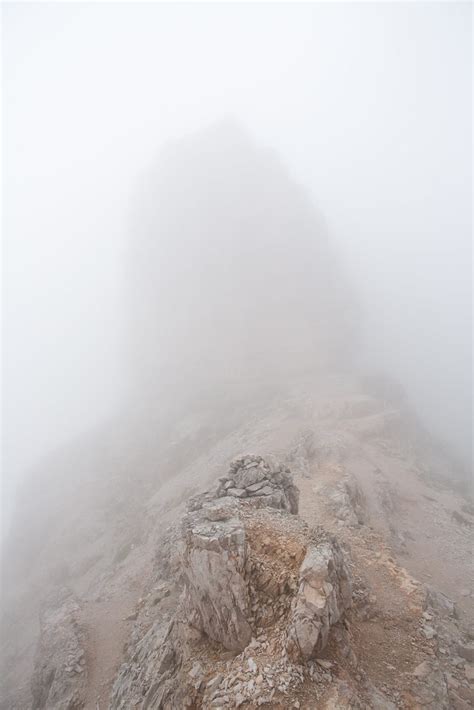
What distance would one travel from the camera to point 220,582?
11.5 meters

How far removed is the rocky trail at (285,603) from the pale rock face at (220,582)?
0.04 meters

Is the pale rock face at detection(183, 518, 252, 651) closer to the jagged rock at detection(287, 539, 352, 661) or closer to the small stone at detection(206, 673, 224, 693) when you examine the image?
the small stone at detection(206, 673, 224, 693)

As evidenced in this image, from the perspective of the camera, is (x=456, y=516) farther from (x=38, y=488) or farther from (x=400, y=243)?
(x=400, y=243)

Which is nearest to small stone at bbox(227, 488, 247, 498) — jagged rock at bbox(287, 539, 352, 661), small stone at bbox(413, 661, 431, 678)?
jagged rock at bbox(287, 539, 352, 661)

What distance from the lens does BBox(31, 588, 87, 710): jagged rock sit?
1750 cm

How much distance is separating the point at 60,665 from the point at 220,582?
15.4 metres

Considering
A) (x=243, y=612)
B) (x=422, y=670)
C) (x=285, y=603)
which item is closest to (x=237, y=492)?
(x=243, y=612)

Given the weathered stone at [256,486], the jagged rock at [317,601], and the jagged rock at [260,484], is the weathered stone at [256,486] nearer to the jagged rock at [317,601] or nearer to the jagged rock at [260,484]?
the jagged rock at [260,484]

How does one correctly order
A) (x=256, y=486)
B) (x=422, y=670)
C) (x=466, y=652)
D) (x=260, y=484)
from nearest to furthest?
(x=422, y=670) → (x=466, y=652) → (x=256, y=486) → (x=260, y=484)

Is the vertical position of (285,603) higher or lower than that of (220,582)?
lower

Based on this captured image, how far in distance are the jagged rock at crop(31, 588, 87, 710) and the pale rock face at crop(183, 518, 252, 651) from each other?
36.1 ft

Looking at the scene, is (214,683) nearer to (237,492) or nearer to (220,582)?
(220,582)

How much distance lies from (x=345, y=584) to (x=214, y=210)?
89.6 meters

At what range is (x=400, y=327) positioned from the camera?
10850cm
